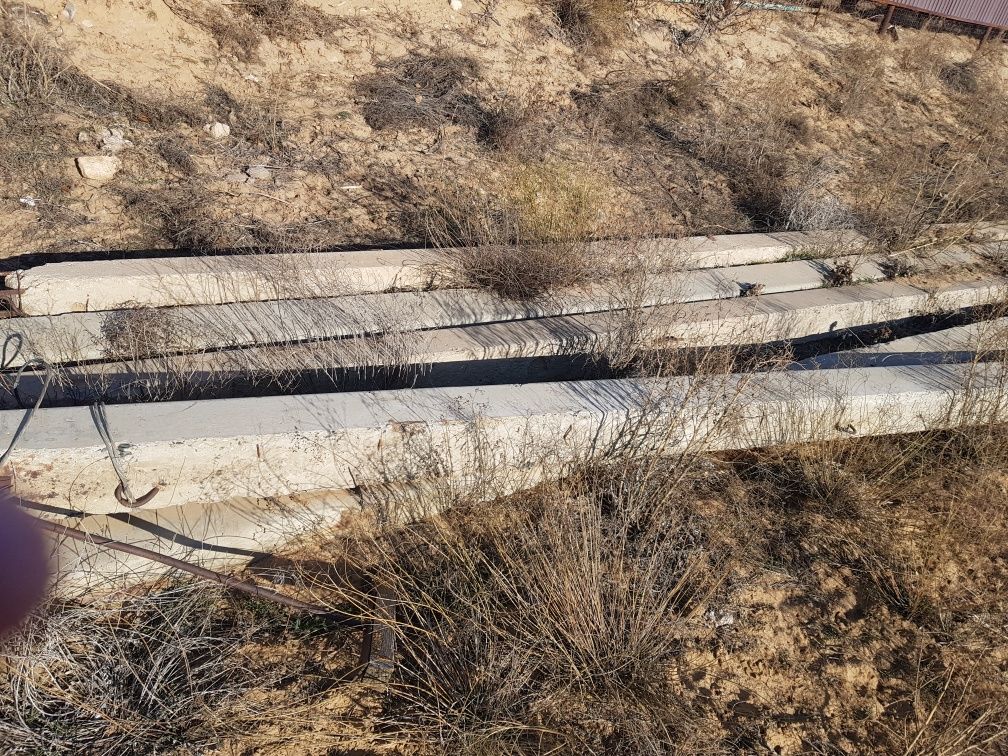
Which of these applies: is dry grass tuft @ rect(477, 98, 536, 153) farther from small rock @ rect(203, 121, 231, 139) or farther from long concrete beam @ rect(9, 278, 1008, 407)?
long concrete beam @ rect(9, 278, 1008, 407)

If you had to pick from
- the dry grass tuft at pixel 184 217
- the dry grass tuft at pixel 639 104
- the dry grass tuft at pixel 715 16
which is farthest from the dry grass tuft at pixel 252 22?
the dry grass tuft at pixel 715 16

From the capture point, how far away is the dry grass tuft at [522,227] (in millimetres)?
4633

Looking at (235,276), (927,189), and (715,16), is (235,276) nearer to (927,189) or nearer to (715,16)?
(927,189)

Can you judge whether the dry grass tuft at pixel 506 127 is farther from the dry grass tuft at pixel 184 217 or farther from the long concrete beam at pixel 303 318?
the dry grass tuft at pixel 184 217

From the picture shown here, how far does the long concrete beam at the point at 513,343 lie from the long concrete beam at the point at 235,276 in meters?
0.64

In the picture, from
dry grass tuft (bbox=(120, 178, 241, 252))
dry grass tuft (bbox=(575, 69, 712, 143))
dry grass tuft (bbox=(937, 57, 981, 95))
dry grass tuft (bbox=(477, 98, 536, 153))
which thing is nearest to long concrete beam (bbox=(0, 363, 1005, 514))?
dry grass tuft (bbox=(120, 178, 241, 252))

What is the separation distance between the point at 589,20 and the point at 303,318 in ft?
20.7

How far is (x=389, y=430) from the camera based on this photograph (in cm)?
306

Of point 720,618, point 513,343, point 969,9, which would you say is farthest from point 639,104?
point 969,9

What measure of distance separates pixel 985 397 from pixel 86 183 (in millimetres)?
6565

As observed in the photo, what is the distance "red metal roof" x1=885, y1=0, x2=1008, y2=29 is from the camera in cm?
1055

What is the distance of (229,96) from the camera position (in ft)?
21.2

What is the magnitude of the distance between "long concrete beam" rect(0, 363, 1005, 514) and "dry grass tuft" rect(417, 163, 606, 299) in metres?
1.33

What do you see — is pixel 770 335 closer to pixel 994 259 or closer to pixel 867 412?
pixel 867 412
